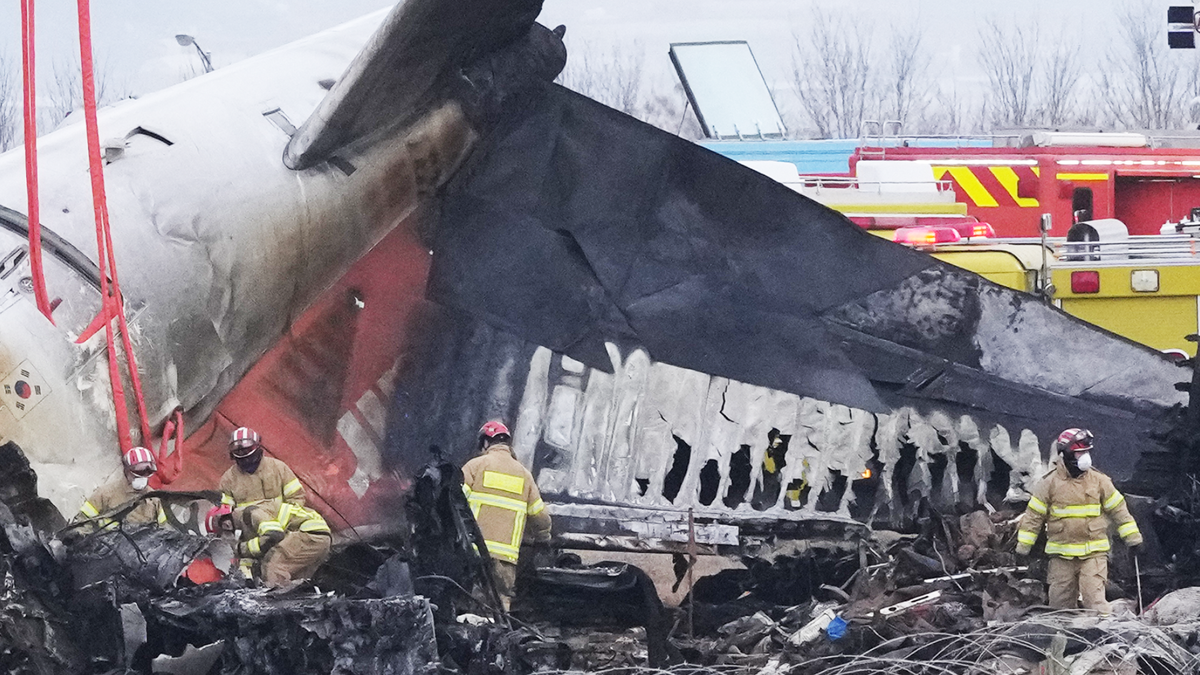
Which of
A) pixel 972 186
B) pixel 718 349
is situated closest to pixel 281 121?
pixel 718 349

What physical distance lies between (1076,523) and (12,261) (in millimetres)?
5308

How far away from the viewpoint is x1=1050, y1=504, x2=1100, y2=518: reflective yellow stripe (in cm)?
755

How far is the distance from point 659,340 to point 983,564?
214 centimetres

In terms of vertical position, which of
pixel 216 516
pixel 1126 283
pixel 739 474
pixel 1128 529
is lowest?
pixel 216 516

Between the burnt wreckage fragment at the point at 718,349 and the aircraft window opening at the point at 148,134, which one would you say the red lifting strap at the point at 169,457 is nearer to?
the aircraft window opening at the point at 148,134

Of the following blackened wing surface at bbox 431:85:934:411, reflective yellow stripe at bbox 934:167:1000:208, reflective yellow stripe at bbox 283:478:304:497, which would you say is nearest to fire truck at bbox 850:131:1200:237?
reflective yellow stripe at bbox 934:167:1000:208

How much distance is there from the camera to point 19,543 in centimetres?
545

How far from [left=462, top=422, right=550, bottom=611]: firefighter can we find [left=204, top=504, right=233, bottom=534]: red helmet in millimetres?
1134

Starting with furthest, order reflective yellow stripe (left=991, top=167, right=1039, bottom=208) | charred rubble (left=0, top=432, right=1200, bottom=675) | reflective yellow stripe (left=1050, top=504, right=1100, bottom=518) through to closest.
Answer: reflective yellow stripe (left=991, top=167, right=1039, bottom=208) → reflective yellow stripe (left=1050, top=504, right=1100, bottom=518) → charred rubble (left=0, top=432, right=1200, bottom=675)

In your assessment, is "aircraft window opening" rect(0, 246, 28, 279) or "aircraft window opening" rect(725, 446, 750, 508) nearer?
"aircraft window opening" rect(0, 246, 28, 279)

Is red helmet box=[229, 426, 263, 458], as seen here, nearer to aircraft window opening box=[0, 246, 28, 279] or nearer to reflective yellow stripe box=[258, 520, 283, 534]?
reflective yellow stripe box=[258, 520, 283, 534]

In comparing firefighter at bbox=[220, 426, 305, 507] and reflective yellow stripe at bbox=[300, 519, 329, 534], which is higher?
firefighter at bbox=[220, 426, 305, 507]

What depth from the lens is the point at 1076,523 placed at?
7570 mm

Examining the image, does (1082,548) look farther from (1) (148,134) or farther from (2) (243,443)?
(1) (148,134)
